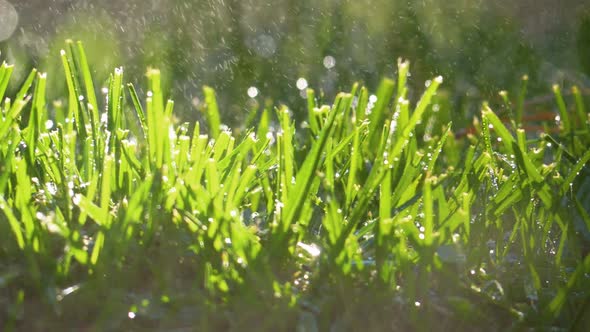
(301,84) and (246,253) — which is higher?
(301,84)

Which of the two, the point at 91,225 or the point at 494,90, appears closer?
the point at 91,225

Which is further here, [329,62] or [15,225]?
[329,62]

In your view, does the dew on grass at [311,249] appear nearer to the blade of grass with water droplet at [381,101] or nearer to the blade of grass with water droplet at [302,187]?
the blade of grass with water droplet at [302,187]

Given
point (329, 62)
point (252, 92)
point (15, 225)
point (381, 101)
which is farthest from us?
point (329, 62)

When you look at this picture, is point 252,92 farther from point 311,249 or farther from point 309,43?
point 311,249

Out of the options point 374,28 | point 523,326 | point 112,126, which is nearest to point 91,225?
point 112,126

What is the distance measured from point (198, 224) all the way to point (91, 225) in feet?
0.56

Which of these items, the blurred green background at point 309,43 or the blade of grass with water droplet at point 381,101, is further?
the blurred green background at point 309,43

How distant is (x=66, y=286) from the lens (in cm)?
82

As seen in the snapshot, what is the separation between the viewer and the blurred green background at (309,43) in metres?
2.72

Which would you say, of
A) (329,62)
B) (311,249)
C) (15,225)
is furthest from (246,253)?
(329,62)

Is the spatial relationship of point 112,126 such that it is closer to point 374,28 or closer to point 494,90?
point 494,90

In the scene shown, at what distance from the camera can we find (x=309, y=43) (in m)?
3.10

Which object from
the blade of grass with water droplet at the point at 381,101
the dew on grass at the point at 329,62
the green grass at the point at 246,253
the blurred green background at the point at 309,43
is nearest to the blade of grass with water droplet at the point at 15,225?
the green grass at the point at 246,253
